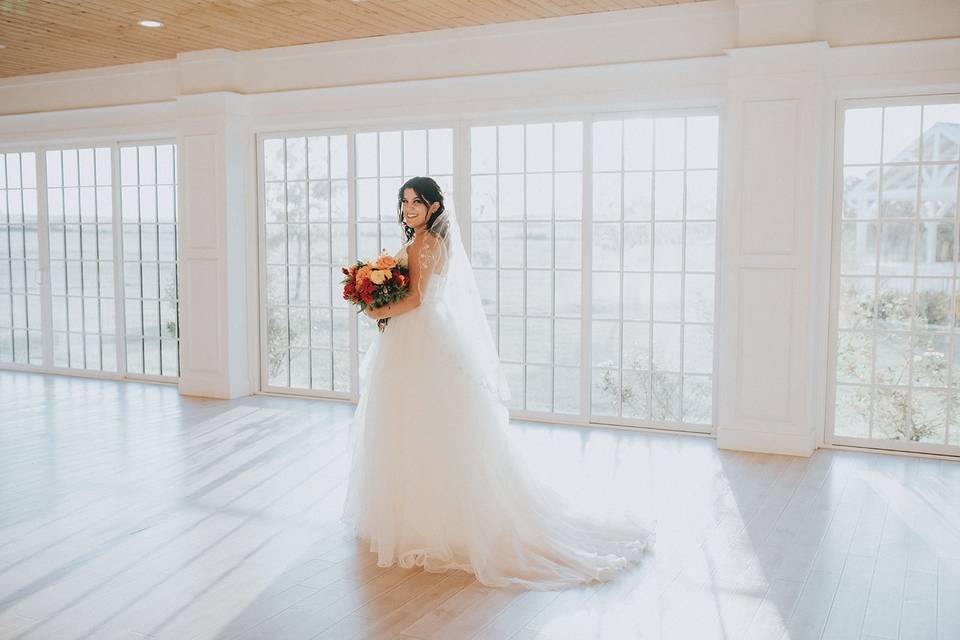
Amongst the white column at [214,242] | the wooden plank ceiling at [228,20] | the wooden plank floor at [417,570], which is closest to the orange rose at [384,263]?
the wooden plank floor at [417,570]

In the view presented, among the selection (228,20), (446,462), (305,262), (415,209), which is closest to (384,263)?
(415,209)

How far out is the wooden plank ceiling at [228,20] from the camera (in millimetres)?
6285

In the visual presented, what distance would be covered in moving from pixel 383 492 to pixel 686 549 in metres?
1.51

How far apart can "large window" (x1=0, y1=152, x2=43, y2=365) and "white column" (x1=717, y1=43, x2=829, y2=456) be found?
7.60 m

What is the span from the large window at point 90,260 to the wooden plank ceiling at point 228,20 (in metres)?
1.43

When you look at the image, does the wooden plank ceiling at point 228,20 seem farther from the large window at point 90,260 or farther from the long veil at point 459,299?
the long veil at point 459,299

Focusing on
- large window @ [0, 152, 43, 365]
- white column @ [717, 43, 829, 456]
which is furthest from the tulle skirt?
large window @ [0, 152, 43, 365]

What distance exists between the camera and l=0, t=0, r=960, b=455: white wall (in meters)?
5.99

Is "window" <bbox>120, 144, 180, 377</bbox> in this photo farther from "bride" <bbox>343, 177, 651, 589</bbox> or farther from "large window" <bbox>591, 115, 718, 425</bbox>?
"bride" <bbox>343, 177, 651, 589</bbox>

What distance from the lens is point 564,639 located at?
3352 mm

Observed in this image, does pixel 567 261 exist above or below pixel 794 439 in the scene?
above

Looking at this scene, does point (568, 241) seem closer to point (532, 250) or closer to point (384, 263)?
point (532, 250)

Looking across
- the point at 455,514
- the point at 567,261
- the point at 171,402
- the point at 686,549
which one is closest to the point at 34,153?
the point at 171,402

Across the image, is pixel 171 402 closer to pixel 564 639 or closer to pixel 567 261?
pixel 567 261
